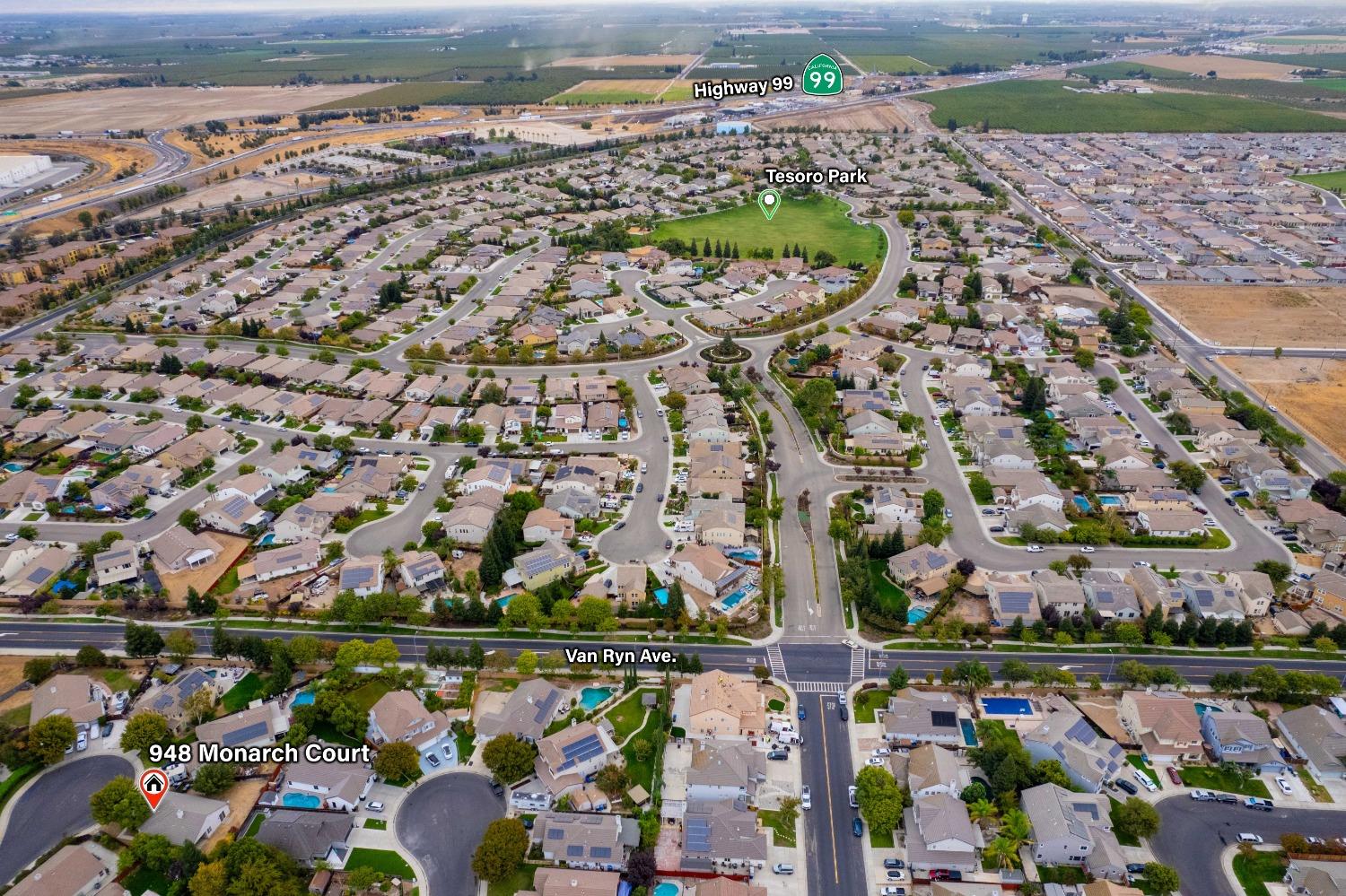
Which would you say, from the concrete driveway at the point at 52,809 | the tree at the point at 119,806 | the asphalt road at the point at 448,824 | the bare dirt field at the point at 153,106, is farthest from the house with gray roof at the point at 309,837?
the bare dirt field at the point at 153,106

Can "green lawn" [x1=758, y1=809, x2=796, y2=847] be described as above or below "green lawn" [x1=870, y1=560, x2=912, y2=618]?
below

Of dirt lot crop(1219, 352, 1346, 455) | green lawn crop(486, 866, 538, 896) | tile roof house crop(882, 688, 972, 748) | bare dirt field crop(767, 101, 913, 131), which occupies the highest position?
bare dirt field crop(767, 101, 913, 131)

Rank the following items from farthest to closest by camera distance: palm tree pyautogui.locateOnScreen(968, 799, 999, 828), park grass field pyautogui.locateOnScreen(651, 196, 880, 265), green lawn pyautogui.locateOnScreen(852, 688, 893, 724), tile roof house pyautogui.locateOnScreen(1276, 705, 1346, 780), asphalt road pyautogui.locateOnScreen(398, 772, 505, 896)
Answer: park grass field pyautogui.locateOnScreen(651, 196, 880, 265) < green lawn pyautogui.locateOnScreen(852, 688, 893, 724) < tile roof house pyautogui.locateOnScreen(1276, 705, 1346, 780) < palm tree pyautogui.locateOnScreen(968, 799, 999, 828) < asphalt road pyautogui.locateOnScreen(398, 772, 505, 896)

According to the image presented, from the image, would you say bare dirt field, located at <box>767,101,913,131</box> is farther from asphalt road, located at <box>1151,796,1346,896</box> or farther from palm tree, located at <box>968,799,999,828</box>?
palm tree, located at <box>968,799,999,828</box>

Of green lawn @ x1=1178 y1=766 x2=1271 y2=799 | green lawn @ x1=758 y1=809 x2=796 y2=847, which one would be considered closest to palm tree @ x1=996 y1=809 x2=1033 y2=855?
green lawn @ x1=758 y1=809 x2=796 y2=847

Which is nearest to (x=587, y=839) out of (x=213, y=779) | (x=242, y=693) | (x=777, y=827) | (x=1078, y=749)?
(x=777, y=827)

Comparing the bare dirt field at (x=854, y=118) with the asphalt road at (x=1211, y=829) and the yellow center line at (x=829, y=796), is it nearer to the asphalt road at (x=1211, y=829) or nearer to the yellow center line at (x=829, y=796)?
the yellow center line at (x=829, y=796)
